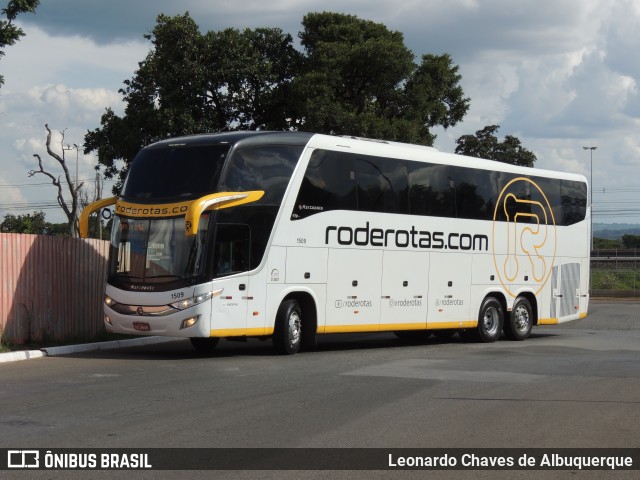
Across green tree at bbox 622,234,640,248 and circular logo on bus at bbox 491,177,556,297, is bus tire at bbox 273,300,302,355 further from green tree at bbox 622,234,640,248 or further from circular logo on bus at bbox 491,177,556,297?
green tree at bbox 622,234,640,248

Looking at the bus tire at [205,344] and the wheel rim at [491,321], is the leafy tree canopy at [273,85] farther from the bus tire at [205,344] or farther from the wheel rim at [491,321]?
the bus tire at [205,344]

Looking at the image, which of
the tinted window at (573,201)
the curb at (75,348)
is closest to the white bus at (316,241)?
the tinted window at (573,201)

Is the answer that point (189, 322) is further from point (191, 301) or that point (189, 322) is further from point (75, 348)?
point (75, 348)

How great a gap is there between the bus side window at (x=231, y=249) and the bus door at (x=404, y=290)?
3840 mm

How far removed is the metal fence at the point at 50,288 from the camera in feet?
59.7

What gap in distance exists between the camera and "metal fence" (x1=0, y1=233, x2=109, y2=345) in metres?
18.2

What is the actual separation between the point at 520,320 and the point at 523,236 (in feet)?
6.98

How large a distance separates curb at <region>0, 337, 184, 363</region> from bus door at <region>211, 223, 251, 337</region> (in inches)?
128

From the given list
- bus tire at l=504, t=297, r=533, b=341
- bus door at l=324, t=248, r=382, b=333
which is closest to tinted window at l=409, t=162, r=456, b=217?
bus door at l=324, t=248, r=382, b=333

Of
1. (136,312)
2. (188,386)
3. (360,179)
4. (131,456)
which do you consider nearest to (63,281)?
(136,312)

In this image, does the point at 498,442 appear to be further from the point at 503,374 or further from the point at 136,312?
the point at 136,312

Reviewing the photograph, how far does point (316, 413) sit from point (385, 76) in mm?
25971

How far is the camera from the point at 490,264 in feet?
74.3

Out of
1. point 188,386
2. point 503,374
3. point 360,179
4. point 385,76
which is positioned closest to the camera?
point 188,386
